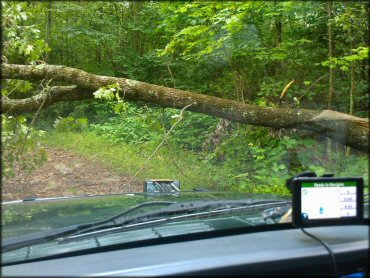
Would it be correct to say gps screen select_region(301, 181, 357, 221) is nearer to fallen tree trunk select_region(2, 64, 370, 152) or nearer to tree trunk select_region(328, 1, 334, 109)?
Answer: tree trunk select_region(328, 1, 334, 109)

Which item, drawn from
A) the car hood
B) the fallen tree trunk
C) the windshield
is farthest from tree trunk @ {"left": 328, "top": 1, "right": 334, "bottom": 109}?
the car hood

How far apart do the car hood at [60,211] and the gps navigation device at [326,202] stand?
998mm

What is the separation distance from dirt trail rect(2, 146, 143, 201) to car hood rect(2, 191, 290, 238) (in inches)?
79.2

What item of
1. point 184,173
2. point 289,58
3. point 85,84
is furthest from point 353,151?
point 85,84

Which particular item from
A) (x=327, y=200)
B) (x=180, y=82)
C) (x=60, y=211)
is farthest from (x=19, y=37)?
(x=327, y=200)

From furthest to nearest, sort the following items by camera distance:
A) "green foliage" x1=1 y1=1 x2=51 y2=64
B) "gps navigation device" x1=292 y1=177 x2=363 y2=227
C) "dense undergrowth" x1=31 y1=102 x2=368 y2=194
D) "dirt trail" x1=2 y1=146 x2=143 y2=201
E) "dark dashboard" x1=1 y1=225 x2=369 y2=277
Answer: "dirt trail" x1=2 y1=146 x2=143 y2=201 < "green foliage" x1=1 y1=1 x2=51 y2=64 < "dense undergrowth" x1=31 y1=102 x2=368 y2=194 < "gps navigation device" x1=292 y1=177 x2=363 y2=227 < "dark dashboard" x1=1 y1=225 x2=369 y2=277

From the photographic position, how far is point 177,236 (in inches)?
76.6

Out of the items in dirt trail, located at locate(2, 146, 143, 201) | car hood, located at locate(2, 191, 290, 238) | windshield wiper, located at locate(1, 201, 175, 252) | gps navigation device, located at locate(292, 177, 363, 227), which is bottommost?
dirt trail, located at locate(2, 146, 143, 201)

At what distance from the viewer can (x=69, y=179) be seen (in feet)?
22.3

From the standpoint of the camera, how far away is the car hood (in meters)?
2.36

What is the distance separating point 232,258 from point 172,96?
15.6 feet

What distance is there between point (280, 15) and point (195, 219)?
4.14 m

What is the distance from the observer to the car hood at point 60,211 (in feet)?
7.73

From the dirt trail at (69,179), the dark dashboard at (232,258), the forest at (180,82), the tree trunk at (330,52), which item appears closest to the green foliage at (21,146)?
the forest at (180,82)
